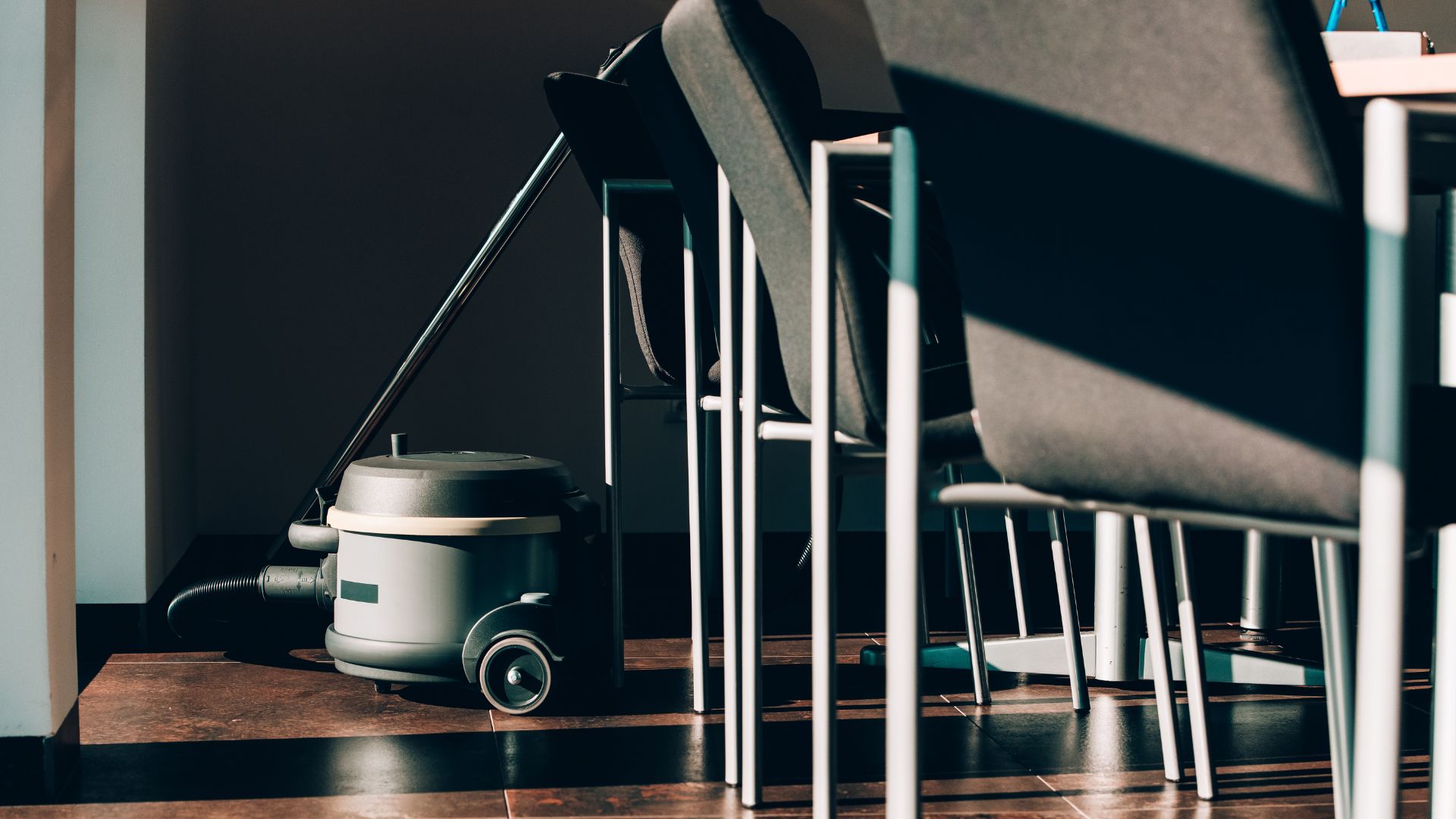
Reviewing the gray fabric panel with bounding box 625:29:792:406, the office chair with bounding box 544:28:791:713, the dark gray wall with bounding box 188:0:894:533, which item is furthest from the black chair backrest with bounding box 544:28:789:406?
the dark gray wall with bounding box 188:0:894:533

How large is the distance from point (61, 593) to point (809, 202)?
1.04m

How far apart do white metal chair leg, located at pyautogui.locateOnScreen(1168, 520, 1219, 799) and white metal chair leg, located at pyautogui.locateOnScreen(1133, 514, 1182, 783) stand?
24 millimetres

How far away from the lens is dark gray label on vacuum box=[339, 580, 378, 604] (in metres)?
1.91

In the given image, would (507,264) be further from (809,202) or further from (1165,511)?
(1165,511)

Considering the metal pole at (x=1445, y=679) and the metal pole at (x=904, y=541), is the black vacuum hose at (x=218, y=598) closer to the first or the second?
the metal pole at (x=904, y=541)

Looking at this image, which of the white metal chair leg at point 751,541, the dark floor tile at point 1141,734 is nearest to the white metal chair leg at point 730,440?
the white metal chair leg at point 751,541

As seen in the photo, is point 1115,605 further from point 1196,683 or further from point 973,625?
point 1196,683

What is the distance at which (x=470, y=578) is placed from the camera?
1894 millimetres

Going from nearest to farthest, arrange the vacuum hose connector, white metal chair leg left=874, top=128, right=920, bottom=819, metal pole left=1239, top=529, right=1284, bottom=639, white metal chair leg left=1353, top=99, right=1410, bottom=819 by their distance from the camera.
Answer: white metal chair leg left=1353, top=99, right=1410, bottom=819 → white metal chair leg left=874, top=128, right=920, bottom=819 → the vacuum hose connector → metal pole left=1239, top=529, right=1284, bottom=639

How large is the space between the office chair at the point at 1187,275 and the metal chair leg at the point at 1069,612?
0.97m

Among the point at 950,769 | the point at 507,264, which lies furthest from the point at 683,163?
the point at 507,264

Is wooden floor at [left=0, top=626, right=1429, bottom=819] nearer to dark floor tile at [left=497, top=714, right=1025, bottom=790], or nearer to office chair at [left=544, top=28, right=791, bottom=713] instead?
dark floor tile at [left=497, top=714, right=1025, bottom=790]

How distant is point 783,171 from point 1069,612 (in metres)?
0.92

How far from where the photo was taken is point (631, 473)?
3.67m
